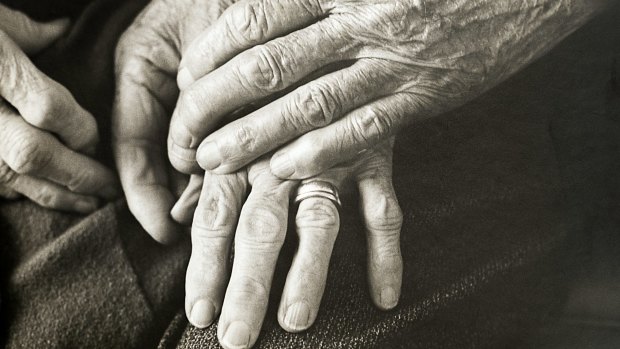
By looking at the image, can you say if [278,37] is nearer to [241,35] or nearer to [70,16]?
[241,35]

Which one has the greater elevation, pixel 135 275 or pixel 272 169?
pixel 272 169

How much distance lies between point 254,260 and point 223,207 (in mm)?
70

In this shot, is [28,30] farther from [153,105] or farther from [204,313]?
[204,313]

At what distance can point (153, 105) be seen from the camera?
2.00 ft

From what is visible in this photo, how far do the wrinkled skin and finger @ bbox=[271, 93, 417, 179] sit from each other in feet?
0.05

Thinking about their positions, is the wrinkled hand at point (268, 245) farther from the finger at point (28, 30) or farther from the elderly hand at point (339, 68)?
the finger at point (28, 30)

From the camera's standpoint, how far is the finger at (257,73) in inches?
20.2

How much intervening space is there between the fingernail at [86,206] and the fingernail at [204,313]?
19 centimetres

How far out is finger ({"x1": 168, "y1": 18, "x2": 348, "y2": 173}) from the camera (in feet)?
1.68

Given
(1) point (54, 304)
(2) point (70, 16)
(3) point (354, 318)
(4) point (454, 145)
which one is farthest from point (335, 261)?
(2) point (70, 16)

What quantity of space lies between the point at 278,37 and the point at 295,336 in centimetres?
28

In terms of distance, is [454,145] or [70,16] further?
[70,16]

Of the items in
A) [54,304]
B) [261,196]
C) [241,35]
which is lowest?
[54,304]

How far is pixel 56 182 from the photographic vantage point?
0.58 meters
